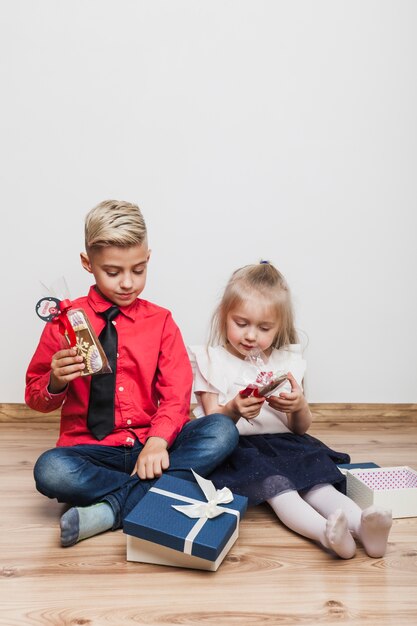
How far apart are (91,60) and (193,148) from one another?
37 cm

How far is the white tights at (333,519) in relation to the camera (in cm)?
118

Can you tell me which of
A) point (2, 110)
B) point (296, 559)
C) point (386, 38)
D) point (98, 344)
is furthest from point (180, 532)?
point (386, 38)

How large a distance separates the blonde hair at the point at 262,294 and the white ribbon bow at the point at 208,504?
437 millimetres

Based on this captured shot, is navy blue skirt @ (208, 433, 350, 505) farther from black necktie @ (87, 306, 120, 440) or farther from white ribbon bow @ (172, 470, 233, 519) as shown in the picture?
black necktie @ (87, 306, 120, 440)

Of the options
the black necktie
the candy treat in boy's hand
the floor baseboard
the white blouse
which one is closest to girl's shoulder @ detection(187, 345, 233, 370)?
the white blouse

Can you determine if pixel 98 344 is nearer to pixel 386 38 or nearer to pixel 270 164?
pixel 270 164

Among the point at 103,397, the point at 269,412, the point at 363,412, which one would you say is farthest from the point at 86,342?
the point at 363,412

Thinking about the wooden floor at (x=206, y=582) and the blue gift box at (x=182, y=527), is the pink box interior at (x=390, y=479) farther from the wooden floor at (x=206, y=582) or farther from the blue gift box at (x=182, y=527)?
the blue gift box at (x=182, y=527)

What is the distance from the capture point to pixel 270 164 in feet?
6.71

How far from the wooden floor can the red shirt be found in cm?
20

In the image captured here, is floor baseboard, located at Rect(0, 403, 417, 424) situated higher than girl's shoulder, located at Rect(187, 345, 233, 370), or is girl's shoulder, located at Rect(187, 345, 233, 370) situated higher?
girl's shoulder, located at Rect(187, 345, 233, 370)

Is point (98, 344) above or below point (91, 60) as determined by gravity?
below

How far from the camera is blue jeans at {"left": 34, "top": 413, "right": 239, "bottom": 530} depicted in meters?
1.34

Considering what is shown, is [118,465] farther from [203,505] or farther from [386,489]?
[386,489]
